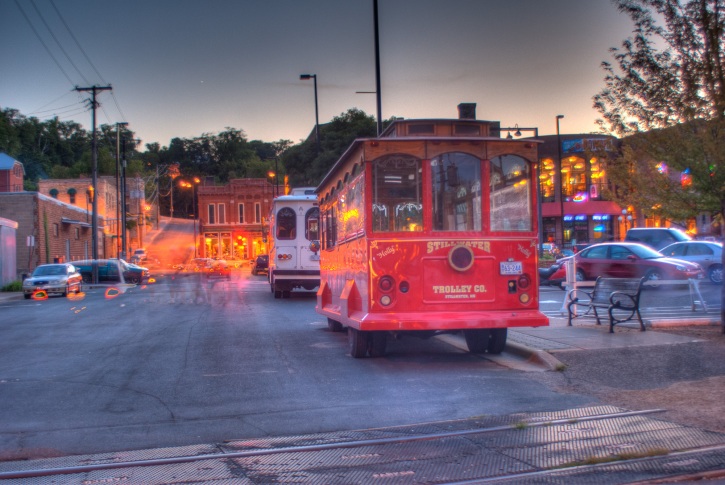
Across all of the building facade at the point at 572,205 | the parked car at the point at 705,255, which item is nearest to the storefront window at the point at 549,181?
the building facade at the point at 572,205

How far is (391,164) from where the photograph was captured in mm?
9906

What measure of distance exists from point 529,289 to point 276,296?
1651cm

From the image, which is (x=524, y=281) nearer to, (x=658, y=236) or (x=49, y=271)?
(x=658, y=236)

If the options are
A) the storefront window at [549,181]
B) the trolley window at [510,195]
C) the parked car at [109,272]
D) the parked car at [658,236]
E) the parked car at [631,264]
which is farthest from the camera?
the storefront window at [549,181]

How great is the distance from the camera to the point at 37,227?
44469mm

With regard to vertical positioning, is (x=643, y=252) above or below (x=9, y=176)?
below

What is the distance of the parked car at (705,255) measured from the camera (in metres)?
22.5

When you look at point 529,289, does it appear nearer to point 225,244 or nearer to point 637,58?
point 637,58

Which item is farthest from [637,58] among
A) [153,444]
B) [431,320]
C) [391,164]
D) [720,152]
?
[153,444]

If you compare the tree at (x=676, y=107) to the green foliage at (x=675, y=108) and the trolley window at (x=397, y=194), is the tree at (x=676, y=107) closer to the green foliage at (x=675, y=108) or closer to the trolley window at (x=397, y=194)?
the green foliage at (x=675, y=108)

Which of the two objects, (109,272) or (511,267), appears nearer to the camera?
(511,267)

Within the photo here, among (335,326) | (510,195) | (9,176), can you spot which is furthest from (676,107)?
(9,176)

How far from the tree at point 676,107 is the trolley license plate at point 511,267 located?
333cm

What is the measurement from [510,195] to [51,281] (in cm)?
2635
